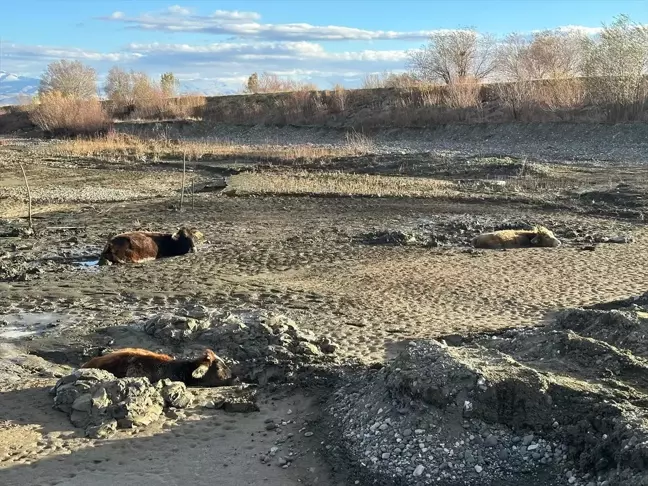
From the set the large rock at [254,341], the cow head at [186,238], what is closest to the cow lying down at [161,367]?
the large rock at [254,341]

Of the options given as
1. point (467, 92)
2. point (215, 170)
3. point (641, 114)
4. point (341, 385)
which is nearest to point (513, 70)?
point (467, 92)

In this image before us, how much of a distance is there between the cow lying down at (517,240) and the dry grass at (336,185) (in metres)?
6.67

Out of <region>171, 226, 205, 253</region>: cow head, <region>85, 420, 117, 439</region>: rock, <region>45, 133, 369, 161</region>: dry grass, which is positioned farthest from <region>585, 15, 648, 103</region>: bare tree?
<region>85, 420, 117, 439</region>: rock

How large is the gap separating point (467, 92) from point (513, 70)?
10.1m

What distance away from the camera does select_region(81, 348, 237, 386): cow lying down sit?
25.0 feet

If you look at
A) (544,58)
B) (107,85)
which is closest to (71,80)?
(107,85)

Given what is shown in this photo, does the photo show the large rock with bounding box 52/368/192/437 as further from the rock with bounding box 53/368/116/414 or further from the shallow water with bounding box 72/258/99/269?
the shallow water with bounding box 72/258/99/269

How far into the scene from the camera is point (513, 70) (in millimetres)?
55312

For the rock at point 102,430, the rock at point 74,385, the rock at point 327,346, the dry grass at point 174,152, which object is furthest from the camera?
the dry grass at point 174,152

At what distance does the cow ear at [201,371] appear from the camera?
766cm

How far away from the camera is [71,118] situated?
5675cm

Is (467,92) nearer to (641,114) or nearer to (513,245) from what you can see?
(641,114)

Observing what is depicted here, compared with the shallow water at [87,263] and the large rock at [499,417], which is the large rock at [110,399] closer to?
the large rock at [499,417]

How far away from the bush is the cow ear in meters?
49.6
